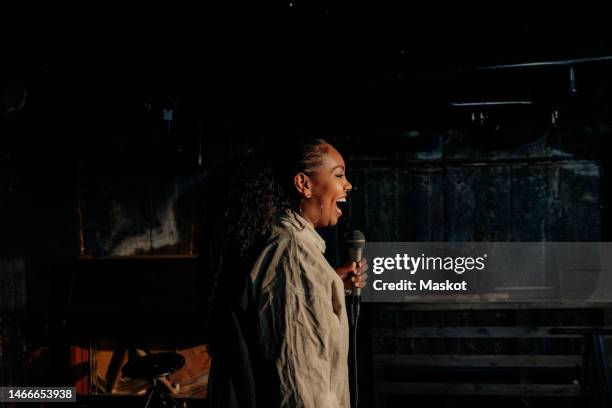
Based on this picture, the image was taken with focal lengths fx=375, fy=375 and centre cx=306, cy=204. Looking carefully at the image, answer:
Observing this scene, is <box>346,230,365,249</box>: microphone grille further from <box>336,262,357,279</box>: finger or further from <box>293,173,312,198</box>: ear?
<box>293,173,312,198</box>: ear

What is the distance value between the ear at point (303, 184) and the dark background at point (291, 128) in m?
0.40

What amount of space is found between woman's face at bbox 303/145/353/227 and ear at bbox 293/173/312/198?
0.05ft

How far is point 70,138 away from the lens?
510cm

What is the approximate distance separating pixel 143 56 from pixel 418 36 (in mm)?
2379

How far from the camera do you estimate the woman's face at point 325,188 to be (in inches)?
69.0

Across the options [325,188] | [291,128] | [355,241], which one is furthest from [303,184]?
[291,128]

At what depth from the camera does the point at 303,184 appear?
1741mm

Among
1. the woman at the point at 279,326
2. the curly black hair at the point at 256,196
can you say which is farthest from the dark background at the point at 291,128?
the woman at the point at 279,326

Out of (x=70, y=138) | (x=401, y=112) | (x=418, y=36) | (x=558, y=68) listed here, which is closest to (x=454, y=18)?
(x=418, y=36)

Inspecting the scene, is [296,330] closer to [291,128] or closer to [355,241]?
[355,241]

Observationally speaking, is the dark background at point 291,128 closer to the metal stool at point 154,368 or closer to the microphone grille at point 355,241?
the metal stool at point 154,368

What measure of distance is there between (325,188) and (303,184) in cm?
11

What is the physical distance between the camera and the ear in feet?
5.71

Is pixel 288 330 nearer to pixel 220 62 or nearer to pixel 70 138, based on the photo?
pixel 220 62
